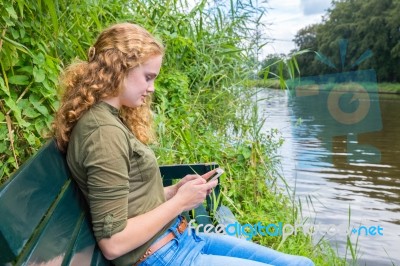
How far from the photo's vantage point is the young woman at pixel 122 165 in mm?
1323

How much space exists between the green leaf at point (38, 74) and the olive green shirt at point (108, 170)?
46cm

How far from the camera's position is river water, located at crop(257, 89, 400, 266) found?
182 inches

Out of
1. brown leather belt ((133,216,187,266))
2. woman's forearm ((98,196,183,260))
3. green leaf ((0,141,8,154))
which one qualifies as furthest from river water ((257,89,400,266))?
green leaf ((0,141,8,154))

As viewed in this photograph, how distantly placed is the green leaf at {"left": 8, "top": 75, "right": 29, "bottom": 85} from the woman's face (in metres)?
0.52

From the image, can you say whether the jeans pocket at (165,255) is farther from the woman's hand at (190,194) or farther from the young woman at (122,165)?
the woman's hand at (190,194)

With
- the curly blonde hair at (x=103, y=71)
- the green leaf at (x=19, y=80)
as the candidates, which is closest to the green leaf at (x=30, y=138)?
the green leaf at (x=19, y=80)

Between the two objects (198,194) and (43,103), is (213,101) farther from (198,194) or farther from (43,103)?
(198,194)

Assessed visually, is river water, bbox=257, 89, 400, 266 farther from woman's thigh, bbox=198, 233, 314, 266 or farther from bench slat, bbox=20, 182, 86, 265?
bench slat, bbox=20, 182, 86, 265

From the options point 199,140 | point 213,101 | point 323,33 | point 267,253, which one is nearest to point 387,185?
point 213,101

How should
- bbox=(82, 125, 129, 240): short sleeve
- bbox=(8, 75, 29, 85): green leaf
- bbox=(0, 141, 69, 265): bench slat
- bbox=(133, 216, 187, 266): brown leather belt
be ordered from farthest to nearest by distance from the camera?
1. bbox=(8, 75, 29, 85): green leaf
2. bbox=(133, 216, 187, 266): brown leather belt
3. bbox=(82, 125, 129, 240): short sleeve
4. bbox=(0, 141, 69, 265): bench slat

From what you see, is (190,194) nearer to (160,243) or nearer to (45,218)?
(160,243)

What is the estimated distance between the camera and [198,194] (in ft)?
5.00

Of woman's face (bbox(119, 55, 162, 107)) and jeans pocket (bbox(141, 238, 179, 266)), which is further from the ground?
woman's face (bbox(119, 55, 162, 107))

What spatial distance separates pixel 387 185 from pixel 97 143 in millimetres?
6781
